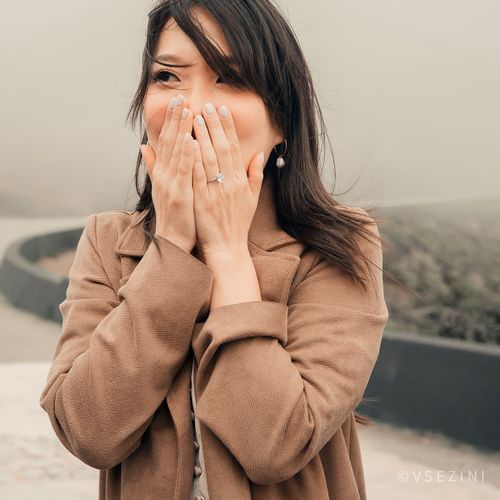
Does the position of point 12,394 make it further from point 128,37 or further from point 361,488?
point 128,37

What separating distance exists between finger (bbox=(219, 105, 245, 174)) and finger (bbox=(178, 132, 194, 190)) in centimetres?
7

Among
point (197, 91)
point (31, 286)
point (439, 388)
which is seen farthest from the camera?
point (31, 286)

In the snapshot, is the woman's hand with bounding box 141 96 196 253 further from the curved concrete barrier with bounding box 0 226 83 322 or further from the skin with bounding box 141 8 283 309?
the curved concrete barrier with bounding box 0 226 83 322

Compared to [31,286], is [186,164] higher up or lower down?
higher up

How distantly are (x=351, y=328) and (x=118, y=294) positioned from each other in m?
0.44

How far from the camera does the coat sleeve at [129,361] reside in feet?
5.20

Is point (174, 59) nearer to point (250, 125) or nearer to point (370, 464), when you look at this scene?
point (250, 125)

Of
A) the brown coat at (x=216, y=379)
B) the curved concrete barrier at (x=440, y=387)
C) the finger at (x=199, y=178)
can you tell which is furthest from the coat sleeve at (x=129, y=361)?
the curved concrete barrier at (x=440, y=387)

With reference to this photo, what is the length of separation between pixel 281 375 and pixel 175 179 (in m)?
0.42

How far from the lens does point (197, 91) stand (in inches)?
66.3

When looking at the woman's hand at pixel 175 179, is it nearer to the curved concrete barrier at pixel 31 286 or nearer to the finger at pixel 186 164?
the finger at pixel 186 164

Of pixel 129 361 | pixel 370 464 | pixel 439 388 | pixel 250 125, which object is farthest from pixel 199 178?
pixel 439 388

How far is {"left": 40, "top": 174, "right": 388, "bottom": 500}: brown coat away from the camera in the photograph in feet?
5.17

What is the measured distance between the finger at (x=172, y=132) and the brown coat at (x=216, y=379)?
185 millimetres
